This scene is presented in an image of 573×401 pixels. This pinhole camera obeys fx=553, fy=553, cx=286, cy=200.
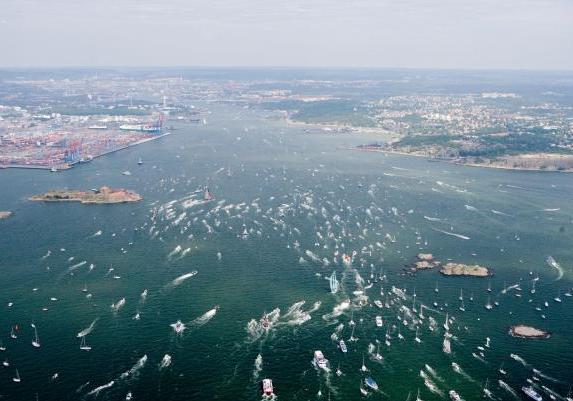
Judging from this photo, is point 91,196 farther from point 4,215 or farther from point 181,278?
point 181,278

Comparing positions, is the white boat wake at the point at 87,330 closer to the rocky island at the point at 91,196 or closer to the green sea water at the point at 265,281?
the green sea water at the point at 265,281

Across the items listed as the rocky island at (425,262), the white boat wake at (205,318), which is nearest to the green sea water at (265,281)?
the white boat wake at (205,318)

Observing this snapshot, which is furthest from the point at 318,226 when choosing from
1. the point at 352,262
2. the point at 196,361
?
the point at 196,361

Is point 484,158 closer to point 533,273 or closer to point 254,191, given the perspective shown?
point 254,191

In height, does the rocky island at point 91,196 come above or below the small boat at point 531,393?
above

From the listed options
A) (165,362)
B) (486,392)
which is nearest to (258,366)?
(165,362)

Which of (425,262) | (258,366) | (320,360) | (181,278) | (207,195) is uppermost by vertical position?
(207,195)

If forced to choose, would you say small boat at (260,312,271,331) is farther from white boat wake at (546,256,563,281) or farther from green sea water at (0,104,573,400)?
white boat wake at (546,256,563,281)
